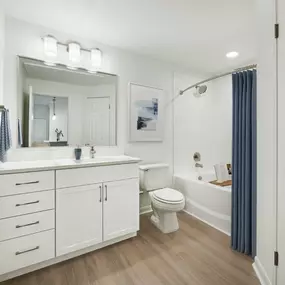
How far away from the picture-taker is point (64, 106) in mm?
2264

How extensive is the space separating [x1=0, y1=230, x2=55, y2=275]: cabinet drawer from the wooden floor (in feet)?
0.41

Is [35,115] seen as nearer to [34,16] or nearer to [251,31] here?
[34,16]

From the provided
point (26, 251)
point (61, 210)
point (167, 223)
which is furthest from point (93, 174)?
point (167, 223)

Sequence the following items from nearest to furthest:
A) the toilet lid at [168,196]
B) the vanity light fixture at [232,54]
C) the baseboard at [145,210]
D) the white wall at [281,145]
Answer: the white wall at [281,145] < the toilet lid at [168,196] < the vanity light fixture at [232,54] < the baseboard at [145,210]

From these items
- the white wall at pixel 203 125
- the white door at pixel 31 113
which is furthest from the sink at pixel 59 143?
the white wall at pixel 203 125

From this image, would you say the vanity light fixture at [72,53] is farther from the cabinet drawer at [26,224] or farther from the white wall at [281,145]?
the white wall at [281,145]

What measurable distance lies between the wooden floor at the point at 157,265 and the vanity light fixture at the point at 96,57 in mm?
2125

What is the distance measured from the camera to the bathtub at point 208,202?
89.4 inches

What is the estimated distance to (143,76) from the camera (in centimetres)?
279

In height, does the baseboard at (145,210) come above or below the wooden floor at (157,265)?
above

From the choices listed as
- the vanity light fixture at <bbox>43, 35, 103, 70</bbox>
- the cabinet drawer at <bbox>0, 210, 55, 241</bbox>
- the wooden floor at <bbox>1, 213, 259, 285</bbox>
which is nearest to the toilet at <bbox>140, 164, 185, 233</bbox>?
the wooden floor at <bbox>1, 213, 259, 285</bbox>

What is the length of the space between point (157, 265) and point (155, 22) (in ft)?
7.68

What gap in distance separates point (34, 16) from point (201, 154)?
2.96 meters

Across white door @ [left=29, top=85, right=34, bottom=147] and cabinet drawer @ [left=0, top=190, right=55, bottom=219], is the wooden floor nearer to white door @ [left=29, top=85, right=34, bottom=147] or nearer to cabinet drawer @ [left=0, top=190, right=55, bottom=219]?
cabinet drawer @ [left=0, top=190, right=55, bottom=219]
